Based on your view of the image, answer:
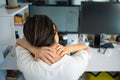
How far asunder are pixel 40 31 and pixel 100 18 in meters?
0.94

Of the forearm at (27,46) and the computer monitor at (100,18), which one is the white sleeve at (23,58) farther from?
the computer monitor at (100,18)

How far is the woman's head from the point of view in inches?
41.3

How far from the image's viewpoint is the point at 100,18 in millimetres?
1820

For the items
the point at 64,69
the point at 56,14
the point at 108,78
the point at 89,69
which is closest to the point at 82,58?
the point at 64,69

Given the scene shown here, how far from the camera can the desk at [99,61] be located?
1514mm

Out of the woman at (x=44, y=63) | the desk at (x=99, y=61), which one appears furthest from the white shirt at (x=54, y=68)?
the desk at (x=99, y=61)

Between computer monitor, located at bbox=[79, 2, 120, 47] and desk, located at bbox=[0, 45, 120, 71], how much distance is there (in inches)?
8.3

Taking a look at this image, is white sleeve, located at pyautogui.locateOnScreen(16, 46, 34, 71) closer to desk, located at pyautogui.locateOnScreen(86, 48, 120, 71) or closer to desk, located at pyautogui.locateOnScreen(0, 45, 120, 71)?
desk, located at pyautogui.locateOnScreen(0, 45, 120, 71)

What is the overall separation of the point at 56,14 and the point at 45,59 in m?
0.97

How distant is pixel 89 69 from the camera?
149cm

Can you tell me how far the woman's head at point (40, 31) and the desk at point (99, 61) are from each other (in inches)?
21.7

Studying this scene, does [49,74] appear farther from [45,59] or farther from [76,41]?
[76,41]

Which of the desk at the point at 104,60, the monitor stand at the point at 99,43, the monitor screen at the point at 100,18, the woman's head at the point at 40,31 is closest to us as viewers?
the woman's head at the point at 40,31

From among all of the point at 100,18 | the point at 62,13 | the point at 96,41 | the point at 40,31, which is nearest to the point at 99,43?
the point at 96,41
